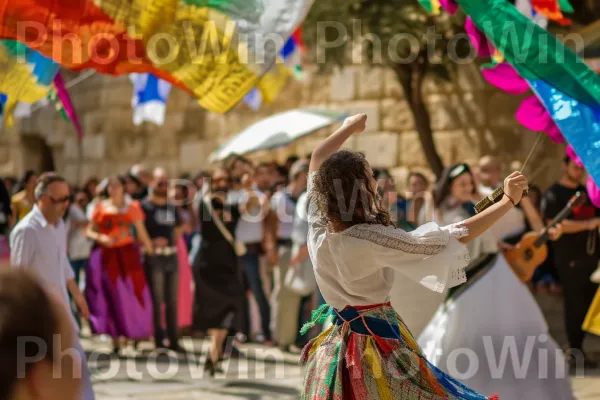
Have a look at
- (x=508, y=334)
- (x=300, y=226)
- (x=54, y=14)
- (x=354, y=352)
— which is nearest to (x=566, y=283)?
(x=300, y=226)

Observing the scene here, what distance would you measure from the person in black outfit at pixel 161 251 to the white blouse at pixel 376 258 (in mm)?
6734

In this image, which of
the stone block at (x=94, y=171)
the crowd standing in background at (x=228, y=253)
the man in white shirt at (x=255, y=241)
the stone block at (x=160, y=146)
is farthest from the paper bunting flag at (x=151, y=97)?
the stone block at (x=94, y=171)

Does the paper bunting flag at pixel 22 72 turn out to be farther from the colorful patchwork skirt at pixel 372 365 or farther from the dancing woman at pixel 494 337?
the colorful patchwork skirt at pixel 372 365

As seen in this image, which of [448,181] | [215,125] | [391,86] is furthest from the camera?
[215,125]

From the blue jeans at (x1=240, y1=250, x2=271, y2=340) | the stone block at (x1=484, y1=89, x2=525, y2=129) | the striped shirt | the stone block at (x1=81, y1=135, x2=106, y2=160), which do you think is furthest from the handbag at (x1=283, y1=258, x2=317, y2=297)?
the stone block at (x1=81, y1=135, x2=106, y2=160)

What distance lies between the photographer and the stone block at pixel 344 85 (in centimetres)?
1572

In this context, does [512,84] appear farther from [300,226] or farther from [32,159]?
[32,159]

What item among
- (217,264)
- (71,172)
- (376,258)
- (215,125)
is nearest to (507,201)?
(376,258)

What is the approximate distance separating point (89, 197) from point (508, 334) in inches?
385

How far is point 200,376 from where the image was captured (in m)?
9.15

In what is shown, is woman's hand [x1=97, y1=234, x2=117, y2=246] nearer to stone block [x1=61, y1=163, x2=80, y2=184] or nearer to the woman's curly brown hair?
the woman's curly brown hair

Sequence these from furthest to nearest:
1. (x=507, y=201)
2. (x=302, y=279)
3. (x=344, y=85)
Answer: (x=344, y=85) → (x=302, y=279) → (x=507, y=201)

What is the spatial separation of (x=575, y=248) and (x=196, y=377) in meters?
3.51

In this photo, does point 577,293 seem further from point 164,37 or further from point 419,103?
point 419,103
